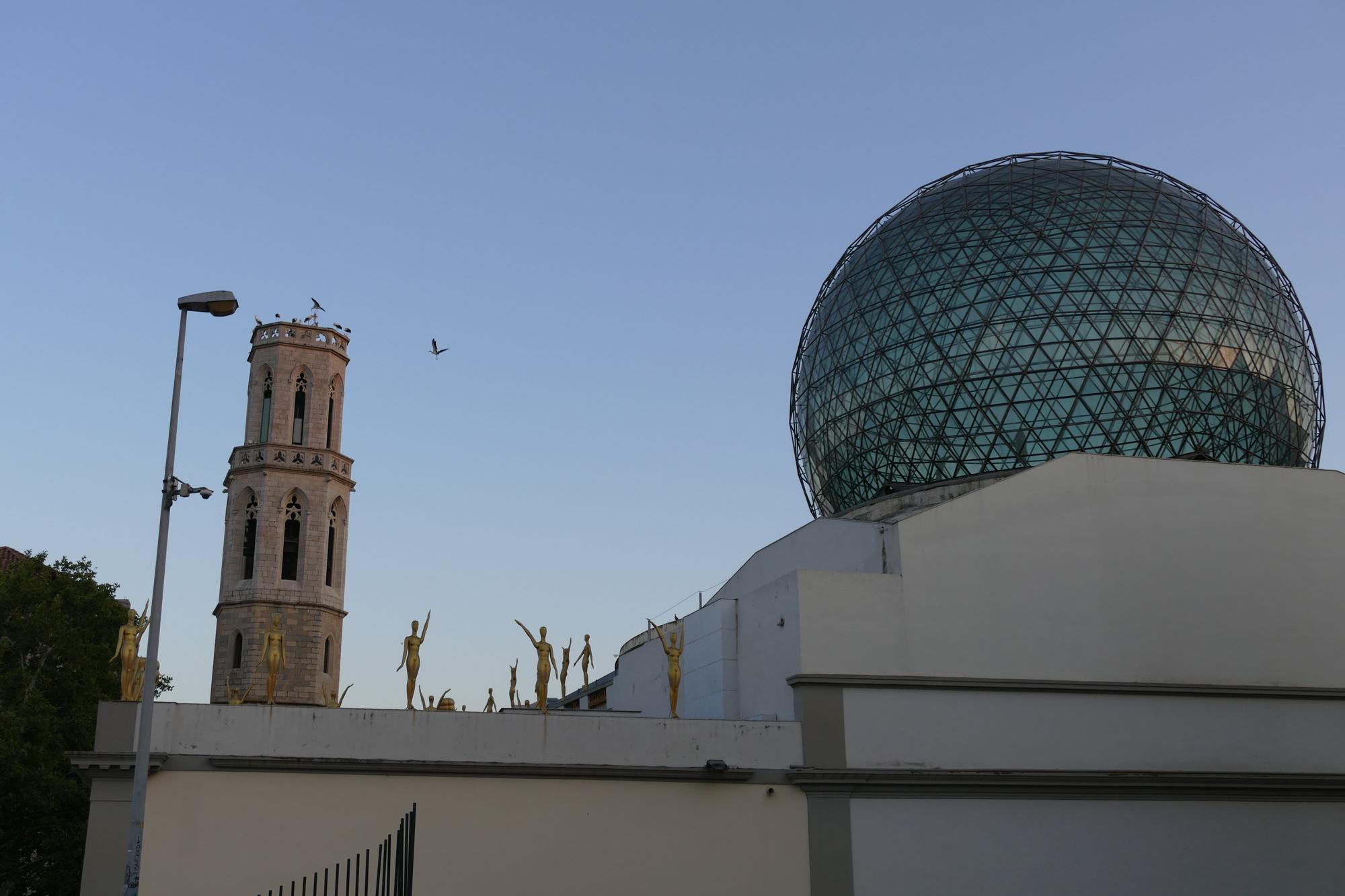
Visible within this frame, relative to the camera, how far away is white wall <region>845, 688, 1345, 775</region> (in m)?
23.4

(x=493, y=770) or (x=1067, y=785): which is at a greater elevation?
(x=493, y=770)

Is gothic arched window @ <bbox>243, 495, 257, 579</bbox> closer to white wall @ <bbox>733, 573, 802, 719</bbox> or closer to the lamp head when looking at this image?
white wall @ <bbox>733, 573, 802, 719</bbox>

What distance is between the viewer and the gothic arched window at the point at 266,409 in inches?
2052

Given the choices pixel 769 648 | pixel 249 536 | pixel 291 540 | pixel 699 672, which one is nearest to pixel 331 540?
pixel 291 540

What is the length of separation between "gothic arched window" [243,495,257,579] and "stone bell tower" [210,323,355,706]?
35 mm

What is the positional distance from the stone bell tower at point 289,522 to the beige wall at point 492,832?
28541mm

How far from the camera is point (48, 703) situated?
33312mm

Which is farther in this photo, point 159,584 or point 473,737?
point 473,737

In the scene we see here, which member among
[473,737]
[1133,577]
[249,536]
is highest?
[249,536]

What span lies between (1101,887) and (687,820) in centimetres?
765

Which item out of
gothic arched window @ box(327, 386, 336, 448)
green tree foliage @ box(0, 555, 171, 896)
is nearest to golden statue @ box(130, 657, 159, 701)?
green tree foliage @ box(0, 555, 171, 896)

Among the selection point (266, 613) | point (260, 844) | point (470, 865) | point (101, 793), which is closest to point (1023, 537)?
point (470, 865)

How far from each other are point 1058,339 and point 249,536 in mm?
33803

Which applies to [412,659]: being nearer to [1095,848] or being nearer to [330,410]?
[1095,848]
